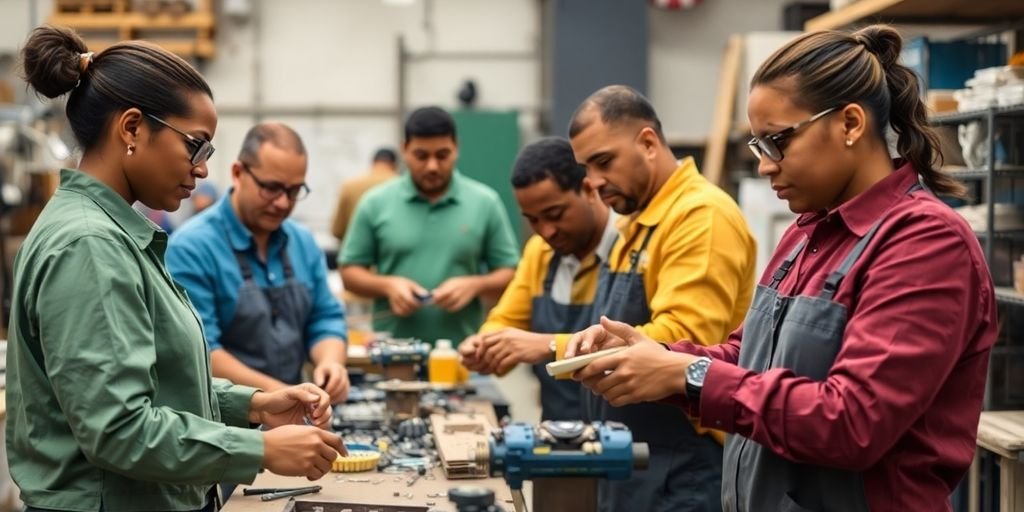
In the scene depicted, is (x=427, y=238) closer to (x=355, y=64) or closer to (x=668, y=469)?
(x=668, y=469)

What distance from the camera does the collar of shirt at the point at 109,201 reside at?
1738 mm

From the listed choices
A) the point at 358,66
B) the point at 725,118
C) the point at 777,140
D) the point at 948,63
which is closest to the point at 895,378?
the point at 777,140

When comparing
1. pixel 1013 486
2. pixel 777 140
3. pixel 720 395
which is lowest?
pixel 1013 486

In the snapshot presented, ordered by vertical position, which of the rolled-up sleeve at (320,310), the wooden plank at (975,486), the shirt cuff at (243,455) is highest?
the shirt cuff at (243,455)

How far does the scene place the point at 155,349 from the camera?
1.72m

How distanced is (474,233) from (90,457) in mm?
2667

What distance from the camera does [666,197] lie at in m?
2.65

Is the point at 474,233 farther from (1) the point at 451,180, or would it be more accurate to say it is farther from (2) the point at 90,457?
(2) the point at 90,457

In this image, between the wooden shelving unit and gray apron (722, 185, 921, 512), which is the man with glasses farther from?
the wooden shelving unit

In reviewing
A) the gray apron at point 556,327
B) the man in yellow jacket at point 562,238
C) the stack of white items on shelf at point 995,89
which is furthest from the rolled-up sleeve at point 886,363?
the stack of white items on shelf at point 995,89

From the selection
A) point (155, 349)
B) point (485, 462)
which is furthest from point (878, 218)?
point (155, 349)

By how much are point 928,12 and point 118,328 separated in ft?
12.3

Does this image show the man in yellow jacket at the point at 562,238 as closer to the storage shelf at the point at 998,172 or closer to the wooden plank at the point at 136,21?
the storage shelf at the point at 998,172

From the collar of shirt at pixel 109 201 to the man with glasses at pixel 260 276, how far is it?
1153mm
